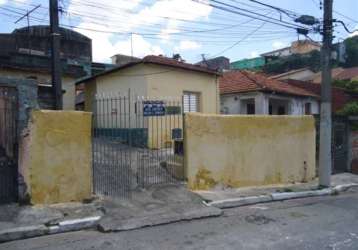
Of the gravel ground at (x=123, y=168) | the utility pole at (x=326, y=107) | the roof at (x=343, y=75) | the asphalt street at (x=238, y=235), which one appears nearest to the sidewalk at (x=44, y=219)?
the asphalt street at (x=238, y=235)

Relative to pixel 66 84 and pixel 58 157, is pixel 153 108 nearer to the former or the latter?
pixel 58 157

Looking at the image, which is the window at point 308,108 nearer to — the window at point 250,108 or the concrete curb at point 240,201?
the window at point 250,108

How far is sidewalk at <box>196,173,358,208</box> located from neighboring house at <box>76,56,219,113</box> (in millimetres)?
6671

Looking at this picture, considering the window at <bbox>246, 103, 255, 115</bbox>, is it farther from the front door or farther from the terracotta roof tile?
the front door

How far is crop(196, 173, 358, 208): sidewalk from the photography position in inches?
398

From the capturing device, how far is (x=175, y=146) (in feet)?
37.4

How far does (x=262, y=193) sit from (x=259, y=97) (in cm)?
1083

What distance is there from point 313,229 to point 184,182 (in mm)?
3779

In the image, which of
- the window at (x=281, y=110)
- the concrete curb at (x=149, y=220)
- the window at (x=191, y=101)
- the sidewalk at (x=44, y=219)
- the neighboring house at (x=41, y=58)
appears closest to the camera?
the sidewalk at (x=44, y=219)

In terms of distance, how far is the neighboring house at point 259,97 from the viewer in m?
21.6

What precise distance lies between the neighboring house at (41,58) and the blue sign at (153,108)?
519cm

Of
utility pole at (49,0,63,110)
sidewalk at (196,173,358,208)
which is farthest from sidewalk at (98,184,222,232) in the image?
utility pole at (49,0,63,110)

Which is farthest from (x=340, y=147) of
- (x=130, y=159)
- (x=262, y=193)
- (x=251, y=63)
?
→ (x=251, y=63)

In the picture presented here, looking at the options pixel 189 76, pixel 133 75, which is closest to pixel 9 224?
pixel 133 75
